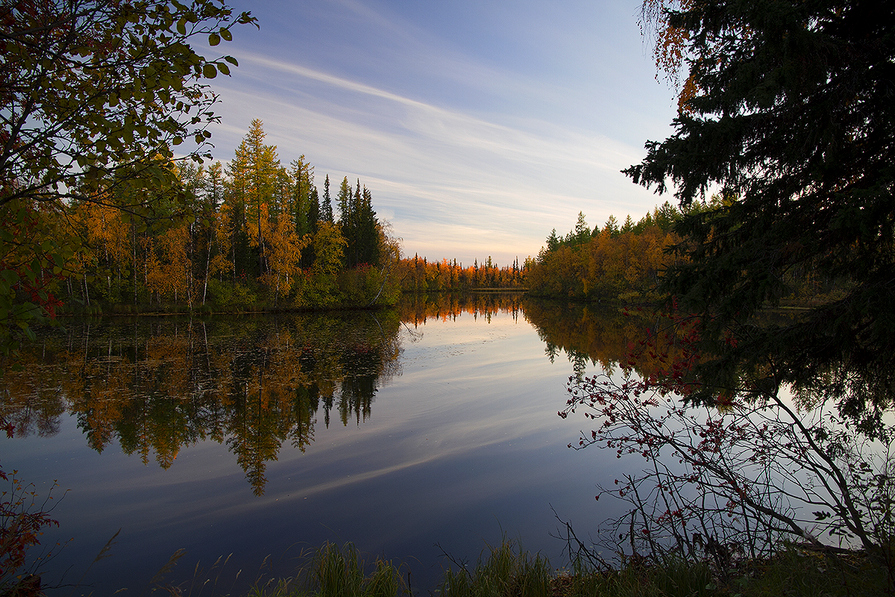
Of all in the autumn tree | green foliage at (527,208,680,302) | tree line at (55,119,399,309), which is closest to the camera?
the autumn tree

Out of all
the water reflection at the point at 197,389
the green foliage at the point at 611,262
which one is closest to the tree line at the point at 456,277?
the green foliage at the point at 611,262

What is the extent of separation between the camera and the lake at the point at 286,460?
5438 mm

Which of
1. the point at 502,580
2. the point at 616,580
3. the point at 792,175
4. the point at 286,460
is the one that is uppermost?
the point at 792,175

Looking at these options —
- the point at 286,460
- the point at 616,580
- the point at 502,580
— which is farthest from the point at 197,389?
the point at 616,580

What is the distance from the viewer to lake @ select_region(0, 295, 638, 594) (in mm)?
5438

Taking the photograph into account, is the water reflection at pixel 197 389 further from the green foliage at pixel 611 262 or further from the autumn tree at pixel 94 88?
the green foliage at pixel 611 262

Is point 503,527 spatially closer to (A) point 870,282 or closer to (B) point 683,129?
(A) point 870,282

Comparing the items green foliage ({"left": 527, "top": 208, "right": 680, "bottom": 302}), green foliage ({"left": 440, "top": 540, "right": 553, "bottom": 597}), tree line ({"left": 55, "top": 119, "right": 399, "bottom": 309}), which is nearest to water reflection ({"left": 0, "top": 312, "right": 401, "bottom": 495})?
green foliage ({"left": 440, "top": 540, "right": 553, "bottom": 597})

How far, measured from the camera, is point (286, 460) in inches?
311

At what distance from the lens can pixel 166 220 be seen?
2.69 meters

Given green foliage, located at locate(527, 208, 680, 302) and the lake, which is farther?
green foliage, located at locate(527, 208, 680, 302)

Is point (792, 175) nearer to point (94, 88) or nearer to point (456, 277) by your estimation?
point (94, 88)

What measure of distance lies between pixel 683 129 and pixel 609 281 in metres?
49.7

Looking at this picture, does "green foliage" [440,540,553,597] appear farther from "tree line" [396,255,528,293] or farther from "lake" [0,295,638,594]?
"tree line" [396,255,528,293]
